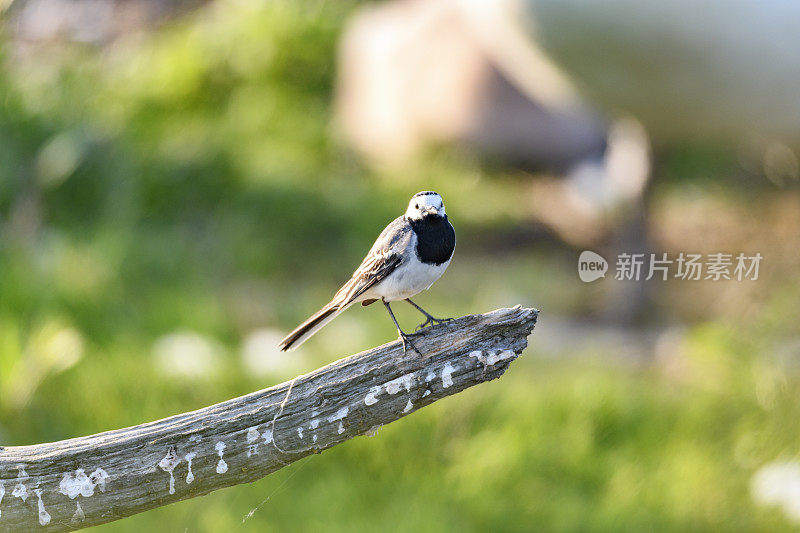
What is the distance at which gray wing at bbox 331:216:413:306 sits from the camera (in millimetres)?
758

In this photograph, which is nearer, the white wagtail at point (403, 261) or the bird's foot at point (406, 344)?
the white wagtail at point (403, 261)

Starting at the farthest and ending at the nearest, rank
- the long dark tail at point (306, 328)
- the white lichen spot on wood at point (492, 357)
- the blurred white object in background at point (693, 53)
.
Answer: the blurred white object in background at point (693, 53) → the white lichen spot on wood at point (492, 357) → the long dark tail at point (306, 328)

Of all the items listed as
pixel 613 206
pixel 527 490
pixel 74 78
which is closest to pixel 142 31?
pixel 74 78

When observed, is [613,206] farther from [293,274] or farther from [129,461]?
[129,461]

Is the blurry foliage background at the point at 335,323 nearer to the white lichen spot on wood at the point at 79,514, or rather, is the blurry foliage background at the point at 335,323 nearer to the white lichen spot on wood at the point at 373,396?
the white lichen spot on wood at the point at 79,514

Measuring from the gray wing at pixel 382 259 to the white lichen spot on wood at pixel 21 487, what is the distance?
474mm

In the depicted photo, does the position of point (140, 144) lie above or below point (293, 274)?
above

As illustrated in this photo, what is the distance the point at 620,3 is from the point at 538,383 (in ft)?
3.84

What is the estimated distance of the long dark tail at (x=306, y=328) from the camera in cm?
66

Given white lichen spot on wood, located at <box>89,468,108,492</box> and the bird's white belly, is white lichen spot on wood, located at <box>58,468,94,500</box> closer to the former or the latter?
white lichen spot on wood, located at <box>89,468,108,492</box>

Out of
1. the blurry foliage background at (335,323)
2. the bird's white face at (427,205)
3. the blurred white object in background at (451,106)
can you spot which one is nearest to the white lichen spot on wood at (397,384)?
the bird's white face at (427,205)

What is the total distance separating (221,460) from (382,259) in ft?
1.02

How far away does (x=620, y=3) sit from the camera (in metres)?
2.23

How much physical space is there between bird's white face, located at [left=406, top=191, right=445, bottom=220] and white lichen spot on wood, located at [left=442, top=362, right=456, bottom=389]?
0.67 feet
